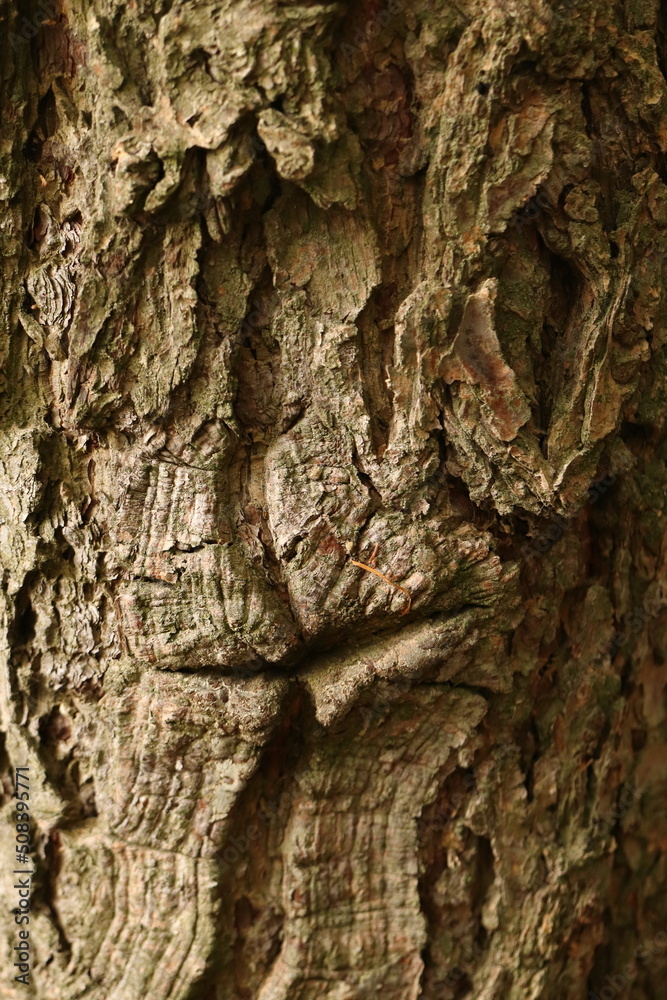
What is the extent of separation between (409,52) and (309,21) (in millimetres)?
234

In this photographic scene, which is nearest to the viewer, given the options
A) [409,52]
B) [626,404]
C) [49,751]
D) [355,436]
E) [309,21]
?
[309,21]

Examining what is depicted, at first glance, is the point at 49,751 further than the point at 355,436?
Yes

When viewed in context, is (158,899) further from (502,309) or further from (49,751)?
(502,309)

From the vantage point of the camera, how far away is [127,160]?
1559mm

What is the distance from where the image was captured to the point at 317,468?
173cm

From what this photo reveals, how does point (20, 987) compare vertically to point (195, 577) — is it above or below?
below

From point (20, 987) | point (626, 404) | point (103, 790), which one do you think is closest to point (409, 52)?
point (626, 404)

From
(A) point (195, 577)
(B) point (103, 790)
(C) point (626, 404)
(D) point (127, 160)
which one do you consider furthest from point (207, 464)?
(C) point (626, 404)

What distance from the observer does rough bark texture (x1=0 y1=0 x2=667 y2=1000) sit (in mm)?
1592

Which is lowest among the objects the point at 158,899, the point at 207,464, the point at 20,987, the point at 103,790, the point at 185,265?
the point at 20,987

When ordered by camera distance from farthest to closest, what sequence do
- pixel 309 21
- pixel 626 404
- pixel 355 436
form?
pixel 626 404 < pixel 355 436 < pixel 309 21

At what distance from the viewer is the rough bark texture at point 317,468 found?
1.59 m

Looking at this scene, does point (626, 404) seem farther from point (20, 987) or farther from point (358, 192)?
point (20, 987)

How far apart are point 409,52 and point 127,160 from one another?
1.93 feet
